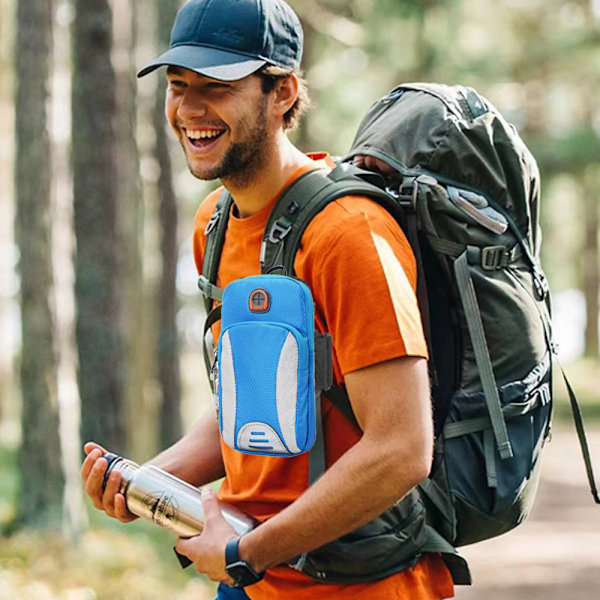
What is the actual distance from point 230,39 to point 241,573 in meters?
1.30

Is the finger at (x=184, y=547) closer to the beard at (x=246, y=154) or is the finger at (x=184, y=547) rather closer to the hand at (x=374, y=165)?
the beard at (x=246, y=154)

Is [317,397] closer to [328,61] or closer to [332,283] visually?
[332,283]

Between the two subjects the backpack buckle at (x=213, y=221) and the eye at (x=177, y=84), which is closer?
the eye at (x=177, y=84)

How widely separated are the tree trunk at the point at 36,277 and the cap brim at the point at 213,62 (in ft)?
21.9

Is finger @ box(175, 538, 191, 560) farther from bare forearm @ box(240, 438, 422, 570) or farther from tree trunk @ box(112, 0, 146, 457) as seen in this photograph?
tree trunk @ box(112, 0, 146, 457)

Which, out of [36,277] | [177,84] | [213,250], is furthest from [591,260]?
[177,84]

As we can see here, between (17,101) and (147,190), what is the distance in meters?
16.1

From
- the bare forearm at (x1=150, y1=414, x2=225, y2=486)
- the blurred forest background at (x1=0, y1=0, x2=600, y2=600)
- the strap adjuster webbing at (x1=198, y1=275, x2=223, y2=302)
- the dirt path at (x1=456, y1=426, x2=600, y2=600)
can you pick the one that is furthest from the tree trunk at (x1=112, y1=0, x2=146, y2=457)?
the strap adjuster webbing at (x1=198, y1=275, x2=223, y2=302)

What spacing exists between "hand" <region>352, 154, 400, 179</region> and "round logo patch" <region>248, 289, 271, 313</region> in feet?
1.81

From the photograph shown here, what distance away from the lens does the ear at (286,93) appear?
2.58 metres

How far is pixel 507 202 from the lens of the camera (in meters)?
2.59

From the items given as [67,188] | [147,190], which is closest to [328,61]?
[147,190]

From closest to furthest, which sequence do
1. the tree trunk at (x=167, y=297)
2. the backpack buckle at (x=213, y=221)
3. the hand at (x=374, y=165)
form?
the hand at (x=374, y=165)
the backpack buckle at (x=213, y=221)
the tree trunk at (x=167, y=297)

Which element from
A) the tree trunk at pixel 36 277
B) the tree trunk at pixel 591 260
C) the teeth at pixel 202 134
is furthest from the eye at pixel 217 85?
the tree trunk at pixel 591 260
